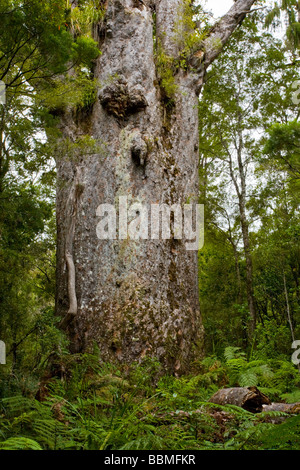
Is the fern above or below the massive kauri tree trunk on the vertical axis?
below

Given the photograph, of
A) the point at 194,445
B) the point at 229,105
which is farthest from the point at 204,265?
the point at 194,445

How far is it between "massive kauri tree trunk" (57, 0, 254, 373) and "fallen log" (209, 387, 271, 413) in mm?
1598

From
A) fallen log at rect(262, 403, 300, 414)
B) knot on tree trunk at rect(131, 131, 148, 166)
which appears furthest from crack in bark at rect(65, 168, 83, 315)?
fallen log at rect(262, 403, 300, 414)

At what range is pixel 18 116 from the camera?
191 inches

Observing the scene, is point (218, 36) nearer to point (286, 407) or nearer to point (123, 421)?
point (286, 407)

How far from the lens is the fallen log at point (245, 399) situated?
2.87 metres

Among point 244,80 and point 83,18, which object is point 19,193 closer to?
point 83,18

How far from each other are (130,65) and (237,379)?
507 cm

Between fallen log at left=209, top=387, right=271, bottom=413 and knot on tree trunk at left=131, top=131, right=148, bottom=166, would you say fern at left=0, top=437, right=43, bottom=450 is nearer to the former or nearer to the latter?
fallen log at left=209, top=387, right=271, bottom=413

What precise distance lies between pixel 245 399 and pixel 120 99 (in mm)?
4627

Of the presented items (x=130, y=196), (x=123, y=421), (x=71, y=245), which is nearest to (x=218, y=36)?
(x=130, y=196)

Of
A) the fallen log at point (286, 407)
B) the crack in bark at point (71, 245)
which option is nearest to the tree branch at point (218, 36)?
the crack in bark at point (71, 245)

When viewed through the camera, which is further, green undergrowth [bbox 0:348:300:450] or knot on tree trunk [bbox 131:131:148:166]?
knot on tree trunk [bbox 131:131:148:166]

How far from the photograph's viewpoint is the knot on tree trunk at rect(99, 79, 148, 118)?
18.5 feet
